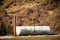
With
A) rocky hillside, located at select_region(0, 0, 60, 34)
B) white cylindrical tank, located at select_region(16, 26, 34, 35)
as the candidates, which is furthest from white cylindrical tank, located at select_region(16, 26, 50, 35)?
rocky hillside, located at select_region(0, 0, 60, 34)

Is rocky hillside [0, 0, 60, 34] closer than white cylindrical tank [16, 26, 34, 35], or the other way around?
white cylindrical tank [16, 26, 34, 35]

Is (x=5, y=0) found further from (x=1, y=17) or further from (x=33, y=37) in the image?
(x=33, y=37)

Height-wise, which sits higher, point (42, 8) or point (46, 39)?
point (42, 8)

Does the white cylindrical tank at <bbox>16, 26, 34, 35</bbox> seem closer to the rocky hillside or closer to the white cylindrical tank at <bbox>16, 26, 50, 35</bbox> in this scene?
the white cylindrical tank at <bbox>16, 26, 50, 35</bbox>

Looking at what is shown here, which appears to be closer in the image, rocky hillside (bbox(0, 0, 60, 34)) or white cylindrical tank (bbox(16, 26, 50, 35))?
white cylindrical tank (bbox(16, 26, 50, 35))

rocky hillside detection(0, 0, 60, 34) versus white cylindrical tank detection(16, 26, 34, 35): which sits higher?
rocky hillside detection(0, 0, 60, 34)

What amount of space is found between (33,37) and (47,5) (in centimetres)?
477

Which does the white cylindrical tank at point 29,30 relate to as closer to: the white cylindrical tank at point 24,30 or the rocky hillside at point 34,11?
the white cylindrical tank at point 24,30

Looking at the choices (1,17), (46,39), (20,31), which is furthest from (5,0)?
(46,39)

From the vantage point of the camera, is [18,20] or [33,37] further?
[18,20]

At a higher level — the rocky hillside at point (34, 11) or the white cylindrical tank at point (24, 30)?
the rocky hillside at point (34, 11)

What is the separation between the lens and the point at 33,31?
6.36 m

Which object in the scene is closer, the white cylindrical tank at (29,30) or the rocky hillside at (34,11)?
the white cylindrical tank at (29,30)

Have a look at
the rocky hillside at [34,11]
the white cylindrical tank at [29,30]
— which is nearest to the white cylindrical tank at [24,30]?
the white cylindrical tank at [29,30]
